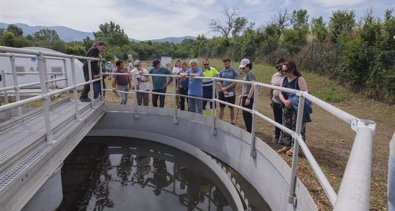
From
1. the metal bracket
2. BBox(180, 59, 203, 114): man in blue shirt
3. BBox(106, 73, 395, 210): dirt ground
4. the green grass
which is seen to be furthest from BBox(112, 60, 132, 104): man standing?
the green grass

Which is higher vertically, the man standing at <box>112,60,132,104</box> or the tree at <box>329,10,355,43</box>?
the tree at <box>329,10,355,43</box>

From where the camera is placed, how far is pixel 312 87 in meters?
13.9

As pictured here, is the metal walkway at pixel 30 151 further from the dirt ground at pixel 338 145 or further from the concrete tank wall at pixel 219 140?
the dirt ground at pixel 338 145

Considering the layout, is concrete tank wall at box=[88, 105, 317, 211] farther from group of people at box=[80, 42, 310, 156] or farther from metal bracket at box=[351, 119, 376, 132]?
metal bracket at box=[351, 119, 376, 132]

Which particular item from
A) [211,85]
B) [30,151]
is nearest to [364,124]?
[30,151]

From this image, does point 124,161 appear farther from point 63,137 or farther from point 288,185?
point 288,185

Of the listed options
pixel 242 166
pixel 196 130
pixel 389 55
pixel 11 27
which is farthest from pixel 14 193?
pixel 11 27

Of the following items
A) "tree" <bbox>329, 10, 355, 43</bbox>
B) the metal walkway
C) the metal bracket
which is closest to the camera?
the metal bracket

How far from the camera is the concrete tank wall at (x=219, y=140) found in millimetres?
3598

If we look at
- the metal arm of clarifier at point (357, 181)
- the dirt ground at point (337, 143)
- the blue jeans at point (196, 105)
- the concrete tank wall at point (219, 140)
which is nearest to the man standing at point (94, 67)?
the concrete tank wall at point (219, 140)

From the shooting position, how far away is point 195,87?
6746 mm

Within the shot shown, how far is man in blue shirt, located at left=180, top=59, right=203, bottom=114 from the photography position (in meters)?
6.74

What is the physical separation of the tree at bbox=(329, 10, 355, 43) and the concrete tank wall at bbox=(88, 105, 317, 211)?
14697mm

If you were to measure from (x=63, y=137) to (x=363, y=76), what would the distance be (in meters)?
11.5
